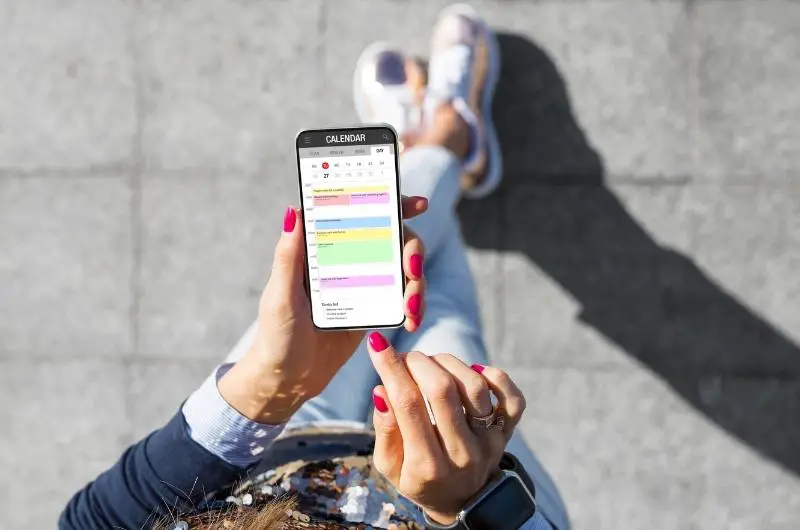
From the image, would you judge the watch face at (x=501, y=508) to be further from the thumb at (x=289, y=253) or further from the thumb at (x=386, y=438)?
the thumb at (x=289, y=253)

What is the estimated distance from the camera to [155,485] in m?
1.14

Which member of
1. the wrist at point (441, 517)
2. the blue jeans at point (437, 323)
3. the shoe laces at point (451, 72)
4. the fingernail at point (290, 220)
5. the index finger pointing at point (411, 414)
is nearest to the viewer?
the index finger pointing at point (411, 414)

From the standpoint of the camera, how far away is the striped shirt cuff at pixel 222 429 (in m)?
1.16

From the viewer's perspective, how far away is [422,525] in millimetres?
1121

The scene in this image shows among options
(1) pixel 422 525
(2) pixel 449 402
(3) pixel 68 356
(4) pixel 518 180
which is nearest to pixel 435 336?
(1) pixel 422 525

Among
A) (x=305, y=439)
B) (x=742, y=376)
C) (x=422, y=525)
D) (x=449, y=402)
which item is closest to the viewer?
(x=449, y=402)

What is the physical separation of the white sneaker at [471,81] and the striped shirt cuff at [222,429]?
1.11 meters

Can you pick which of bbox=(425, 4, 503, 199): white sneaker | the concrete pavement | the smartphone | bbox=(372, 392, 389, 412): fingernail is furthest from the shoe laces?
bbox=(372, 392, 389, 412): fingernail

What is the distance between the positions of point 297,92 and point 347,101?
0.16m

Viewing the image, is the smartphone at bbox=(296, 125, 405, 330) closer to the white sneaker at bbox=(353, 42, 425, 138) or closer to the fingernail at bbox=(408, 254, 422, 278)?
the fingernail at bbox=(408, 254, 422, 278)

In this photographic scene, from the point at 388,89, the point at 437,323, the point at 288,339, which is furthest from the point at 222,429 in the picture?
the point at 388,89

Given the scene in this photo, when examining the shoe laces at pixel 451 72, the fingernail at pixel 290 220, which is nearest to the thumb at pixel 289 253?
the fingernail at pixel 290 220

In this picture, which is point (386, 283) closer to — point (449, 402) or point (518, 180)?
point (449, 402)

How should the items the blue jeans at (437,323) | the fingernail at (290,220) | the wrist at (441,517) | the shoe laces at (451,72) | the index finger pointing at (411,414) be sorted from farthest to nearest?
the shoe laces at (451,72), the blue jeans at (437,323), the fingernail at (290,220), the wrist at (441,517), the index finger pointing at (411,414)
